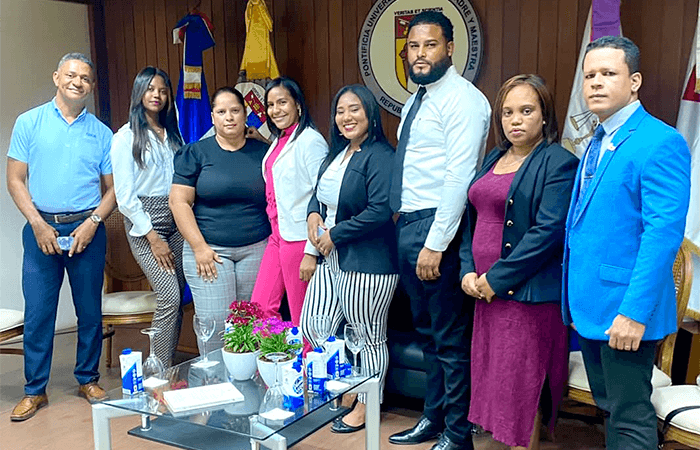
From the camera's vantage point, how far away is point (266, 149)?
3158mm

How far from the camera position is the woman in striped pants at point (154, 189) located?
3.10 m

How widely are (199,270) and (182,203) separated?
298 millimetres

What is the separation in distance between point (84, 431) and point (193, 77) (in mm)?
1962

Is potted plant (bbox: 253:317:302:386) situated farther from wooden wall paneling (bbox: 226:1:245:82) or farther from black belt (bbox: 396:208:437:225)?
wooden wall paneling (bbox: 226:1:245:82)

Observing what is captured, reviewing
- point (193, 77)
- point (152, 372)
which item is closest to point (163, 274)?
point (152, 372)

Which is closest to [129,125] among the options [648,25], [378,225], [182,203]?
[182,203]

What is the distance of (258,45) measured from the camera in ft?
12.0

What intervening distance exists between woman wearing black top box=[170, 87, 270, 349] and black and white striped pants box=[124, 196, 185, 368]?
164mm

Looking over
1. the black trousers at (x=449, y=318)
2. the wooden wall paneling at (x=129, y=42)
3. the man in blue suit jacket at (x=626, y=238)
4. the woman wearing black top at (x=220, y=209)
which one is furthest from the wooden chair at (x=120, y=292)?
the man in blue suit jacket at (x=626, y=238)

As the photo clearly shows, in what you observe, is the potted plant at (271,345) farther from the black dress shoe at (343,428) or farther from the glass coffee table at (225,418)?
the black dress shoe at (343,428)

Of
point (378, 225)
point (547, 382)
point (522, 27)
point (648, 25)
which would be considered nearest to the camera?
point (547, 382)

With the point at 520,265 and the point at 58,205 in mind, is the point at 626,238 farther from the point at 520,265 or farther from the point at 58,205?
the point at 58,205

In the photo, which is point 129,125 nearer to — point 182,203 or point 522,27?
point 182,203

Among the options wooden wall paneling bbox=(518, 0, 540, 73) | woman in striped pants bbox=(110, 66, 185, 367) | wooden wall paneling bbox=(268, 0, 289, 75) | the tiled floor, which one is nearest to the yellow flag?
wooden wall paneling bbox=(268, 0, 289, 75)
